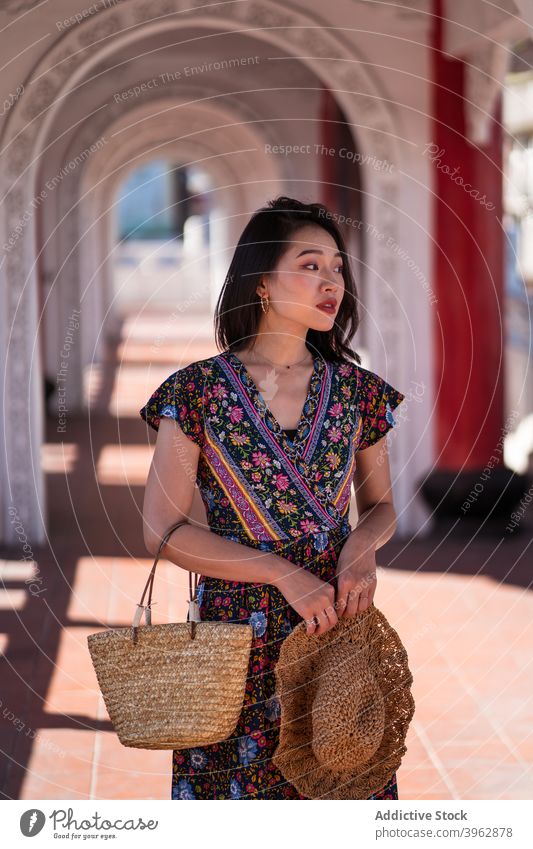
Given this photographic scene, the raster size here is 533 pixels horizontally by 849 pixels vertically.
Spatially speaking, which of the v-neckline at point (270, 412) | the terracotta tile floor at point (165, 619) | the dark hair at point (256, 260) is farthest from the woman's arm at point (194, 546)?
the terracotta tile floor at point (165, 619)

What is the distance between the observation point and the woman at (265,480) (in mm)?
1896

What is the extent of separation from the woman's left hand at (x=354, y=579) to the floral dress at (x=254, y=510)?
0.17 ft

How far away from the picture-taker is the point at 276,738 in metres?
1.93

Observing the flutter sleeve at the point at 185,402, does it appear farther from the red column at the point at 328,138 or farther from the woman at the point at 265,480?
the red column at the point at 328,138

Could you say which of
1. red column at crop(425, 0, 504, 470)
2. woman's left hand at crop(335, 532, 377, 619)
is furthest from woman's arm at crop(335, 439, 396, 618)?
red column at crop(425, 0, 504, 470)

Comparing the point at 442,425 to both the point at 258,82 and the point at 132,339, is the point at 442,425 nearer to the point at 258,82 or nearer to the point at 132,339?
the point at 258,82

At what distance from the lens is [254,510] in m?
1.93

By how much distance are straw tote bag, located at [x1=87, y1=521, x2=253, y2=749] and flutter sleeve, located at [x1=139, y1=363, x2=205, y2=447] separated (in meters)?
0.28

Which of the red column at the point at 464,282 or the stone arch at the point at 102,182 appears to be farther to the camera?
the stone arch at the point at 102,182

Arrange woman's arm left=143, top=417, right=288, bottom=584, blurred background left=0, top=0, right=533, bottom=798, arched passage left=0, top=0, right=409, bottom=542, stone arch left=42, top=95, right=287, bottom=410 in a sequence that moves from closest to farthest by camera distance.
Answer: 1. woman's arm left=143, top=417, right=288, bottom=584
2. blurred background left=0, top=0, right=533, bottom=798
3. arched passage left=0, top=0, right=409, bottom=542
4. stone arch left=42, top=95, right=287, bottom=410

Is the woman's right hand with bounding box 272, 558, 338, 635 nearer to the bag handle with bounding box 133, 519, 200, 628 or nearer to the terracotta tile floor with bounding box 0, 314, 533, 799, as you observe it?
the bag handle with bounding box 133, 519, 200, 628

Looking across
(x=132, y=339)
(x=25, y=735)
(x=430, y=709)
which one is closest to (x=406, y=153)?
(x=430, y=709)

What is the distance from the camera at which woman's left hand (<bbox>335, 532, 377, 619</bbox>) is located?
6.17 feet
